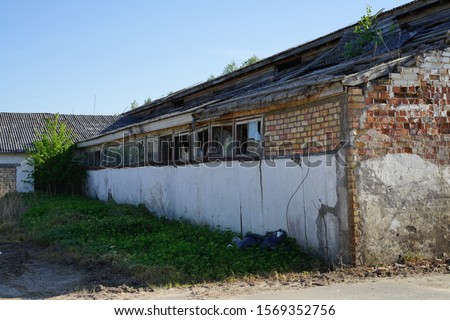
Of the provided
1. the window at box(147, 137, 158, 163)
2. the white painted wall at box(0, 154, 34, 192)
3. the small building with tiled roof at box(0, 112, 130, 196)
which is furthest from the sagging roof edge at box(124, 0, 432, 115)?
the white painted wall at box(0, 154, 34, 192)

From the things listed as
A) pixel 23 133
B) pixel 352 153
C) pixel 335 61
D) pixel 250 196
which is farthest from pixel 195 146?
pixel 23 133

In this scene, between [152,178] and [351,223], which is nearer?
[351,223]

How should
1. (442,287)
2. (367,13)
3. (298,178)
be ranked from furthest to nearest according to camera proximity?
(367,13) → (298,178) → (442,287)

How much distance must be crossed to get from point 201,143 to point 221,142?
3.89 feet

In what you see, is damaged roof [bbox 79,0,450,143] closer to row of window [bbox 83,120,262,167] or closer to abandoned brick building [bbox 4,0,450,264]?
abandoned brick building [bbox 4,0,450,264]

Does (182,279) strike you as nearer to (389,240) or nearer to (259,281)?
(259,281)

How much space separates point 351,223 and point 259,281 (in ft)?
5.58

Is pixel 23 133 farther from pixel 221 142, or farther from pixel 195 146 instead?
pixel 221 142

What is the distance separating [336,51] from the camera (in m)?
14.4

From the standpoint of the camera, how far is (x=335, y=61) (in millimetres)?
12930

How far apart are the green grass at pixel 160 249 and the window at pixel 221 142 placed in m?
1.73

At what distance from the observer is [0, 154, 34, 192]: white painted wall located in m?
31.4

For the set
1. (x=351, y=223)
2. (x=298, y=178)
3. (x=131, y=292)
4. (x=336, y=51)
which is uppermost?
(x=336, y=51)
